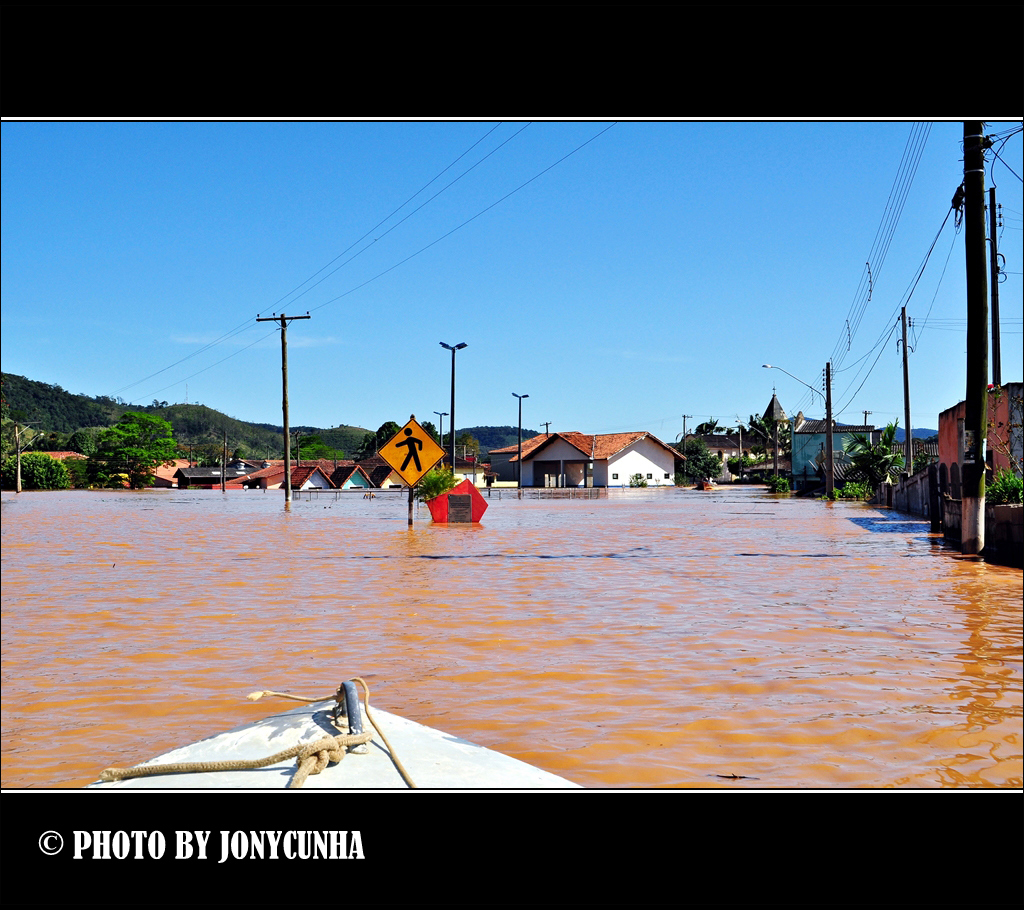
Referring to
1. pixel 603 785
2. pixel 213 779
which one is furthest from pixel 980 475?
pixel 213 779

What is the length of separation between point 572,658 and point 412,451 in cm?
1443

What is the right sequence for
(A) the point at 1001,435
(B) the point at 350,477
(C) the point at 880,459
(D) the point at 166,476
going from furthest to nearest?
1. (D) the point at 166,476
2. (B) the point at 350,477
3. (C) the point at 880,459
4. (A) the point at 1001,435

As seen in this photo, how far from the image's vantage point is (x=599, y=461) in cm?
9044

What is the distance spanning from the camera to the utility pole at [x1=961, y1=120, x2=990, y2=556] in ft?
48.5

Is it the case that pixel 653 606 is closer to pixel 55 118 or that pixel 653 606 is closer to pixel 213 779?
pixel 213 779

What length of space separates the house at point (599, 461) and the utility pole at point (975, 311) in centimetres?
7439

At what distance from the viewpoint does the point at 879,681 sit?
6484mm

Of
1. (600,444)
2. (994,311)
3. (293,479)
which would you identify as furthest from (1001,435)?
(293,479)

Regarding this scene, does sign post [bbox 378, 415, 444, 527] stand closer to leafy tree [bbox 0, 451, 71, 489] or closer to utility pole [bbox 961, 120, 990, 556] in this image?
utility pole [bbox 961, 120, 990, 556]

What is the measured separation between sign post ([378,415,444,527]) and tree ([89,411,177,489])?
79.8 m

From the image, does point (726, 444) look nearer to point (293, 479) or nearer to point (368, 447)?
point (368, 447)

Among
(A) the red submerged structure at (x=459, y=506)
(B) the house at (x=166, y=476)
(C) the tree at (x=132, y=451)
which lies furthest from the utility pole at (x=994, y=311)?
(B) the house at (x=166, y=476)

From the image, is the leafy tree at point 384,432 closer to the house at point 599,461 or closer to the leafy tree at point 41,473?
the house at point 599,461

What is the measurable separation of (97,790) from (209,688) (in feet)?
10.7
